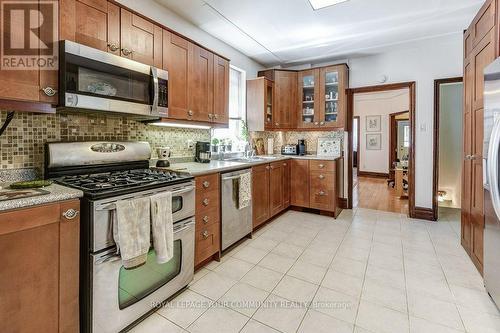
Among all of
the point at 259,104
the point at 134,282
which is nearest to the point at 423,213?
the point at 259,104

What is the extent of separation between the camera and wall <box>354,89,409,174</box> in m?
7.64

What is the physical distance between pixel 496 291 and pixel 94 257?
253 centimetres

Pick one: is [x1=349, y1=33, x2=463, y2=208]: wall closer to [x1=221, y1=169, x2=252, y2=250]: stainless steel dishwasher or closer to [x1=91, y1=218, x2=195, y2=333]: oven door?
[x1=221, y1=169, x2=252, y2=250]: stainless steel dishwasher

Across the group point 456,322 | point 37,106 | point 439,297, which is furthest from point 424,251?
point 37,106

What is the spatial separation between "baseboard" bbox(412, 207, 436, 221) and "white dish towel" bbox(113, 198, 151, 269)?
3922 mm

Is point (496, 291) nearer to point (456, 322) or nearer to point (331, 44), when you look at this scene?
point (456, 322)

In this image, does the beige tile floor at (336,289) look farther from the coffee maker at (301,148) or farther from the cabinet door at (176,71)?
the coffee maker at (301,148)

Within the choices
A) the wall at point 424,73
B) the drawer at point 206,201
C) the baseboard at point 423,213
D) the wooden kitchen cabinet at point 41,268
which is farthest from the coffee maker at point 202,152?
the baseboard at point 423,213

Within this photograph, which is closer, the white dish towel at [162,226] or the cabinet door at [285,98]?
the white dish towel at [162,226]

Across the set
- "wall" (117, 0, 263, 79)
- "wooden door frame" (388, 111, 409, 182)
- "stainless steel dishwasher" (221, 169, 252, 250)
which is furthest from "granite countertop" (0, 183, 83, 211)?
"wooden door frame" (388, 111, 409, 182)

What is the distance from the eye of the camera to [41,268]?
1.18m

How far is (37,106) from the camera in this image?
4.83 ft

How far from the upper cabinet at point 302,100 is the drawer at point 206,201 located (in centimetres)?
193

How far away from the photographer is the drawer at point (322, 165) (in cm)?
374
